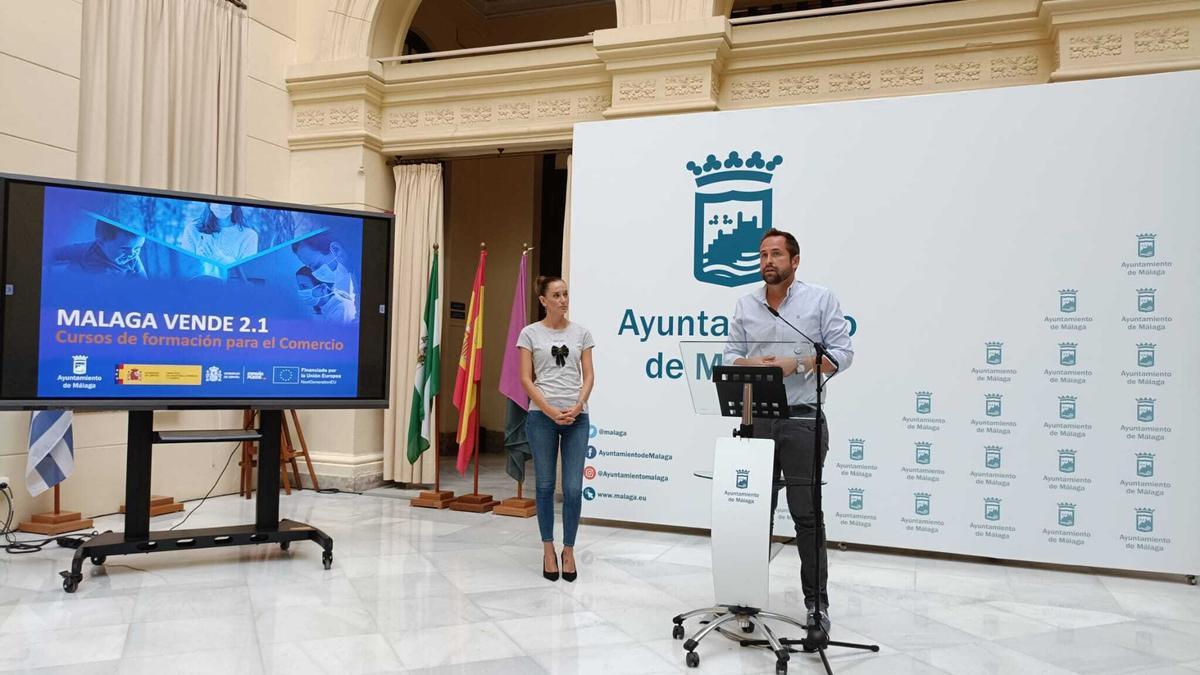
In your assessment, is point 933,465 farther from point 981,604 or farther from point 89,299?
point 89,299

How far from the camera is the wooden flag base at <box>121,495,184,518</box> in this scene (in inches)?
230

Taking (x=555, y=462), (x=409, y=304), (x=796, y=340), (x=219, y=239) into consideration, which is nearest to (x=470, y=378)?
(x=409, y=304)

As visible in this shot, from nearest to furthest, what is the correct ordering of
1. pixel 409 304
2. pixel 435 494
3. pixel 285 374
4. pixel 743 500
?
pixel 743 500, pixel 285 374, pixel 435 494, pixel 409 304

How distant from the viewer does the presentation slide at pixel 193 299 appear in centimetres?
411

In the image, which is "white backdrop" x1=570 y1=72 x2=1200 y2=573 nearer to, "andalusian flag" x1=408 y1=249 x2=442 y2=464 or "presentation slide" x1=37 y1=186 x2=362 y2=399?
"andalusian flag" x1=408 y1=249 x2=442 y2=464

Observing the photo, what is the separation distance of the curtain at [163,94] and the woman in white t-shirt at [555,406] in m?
3.51

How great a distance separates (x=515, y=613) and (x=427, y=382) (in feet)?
10.7

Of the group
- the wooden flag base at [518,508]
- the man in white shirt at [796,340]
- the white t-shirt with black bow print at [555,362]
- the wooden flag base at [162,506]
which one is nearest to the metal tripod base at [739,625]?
the man in white shirt at [796,340]

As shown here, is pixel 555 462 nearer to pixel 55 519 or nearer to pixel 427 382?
pixel 427 382

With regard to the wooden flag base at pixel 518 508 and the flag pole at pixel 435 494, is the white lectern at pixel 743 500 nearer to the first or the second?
the wooden flag base at pixel 518 508

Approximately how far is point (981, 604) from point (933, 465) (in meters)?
1.04

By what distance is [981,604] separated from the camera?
13.3 feet

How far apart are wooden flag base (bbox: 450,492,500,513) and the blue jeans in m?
1.93

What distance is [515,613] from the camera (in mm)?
3746
